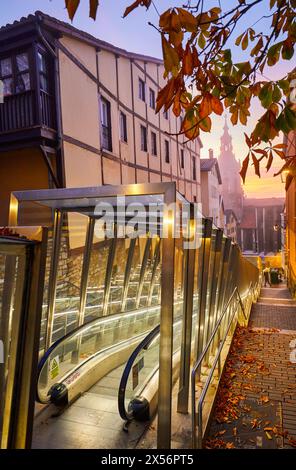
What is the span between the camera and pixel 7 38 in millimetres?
9539

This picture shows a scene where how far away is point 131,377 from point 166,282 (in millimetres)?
2031

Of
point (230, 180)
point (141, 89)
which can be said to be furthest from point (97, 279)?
point (230, 180)

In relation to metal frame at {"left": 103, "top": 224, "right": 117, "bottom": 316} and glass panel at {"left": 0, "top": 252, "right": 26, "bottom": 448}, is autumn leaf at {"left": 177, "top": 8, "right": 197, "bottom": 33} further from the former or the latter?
metal frame at {"left": 103, "top": 224, "right": 117, "bottom": 316}

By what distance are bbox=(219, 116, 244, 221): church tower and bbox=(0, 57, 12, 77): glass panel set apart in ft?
149

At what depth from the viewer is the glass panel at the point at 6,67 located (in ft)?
33.0

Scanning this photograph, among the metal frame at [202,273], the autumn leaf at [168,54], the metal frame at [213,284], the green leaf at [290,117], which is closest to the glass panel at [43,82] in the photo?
the metal frame at [213,284]

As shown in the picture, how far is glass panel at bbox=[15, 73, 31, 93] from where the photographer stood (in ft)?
32.3

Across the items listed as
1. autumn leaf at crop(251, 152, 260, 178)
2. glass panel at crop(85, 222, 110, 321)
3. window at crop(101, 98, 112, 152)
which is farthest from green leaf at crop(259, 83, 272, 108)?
window at crop(101, 98, 112, 152)

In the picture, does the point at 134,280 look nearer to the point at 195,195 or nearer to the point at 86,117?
the point at 86,117

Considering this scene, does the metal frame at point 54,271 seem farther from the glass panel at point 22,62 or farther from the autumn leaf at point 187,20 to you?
the glass panel at point 22,62

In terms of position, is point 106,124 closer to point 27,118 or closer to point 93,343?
point 27,118

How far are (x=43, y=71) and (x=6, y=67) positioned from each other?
50.3 inches

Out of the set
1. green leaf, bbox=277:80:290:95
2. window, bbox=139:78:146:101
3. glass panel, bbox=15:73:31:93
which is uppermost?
window, bbox=139:78:146:101

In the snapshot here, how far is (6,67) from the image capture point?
33.2ft
